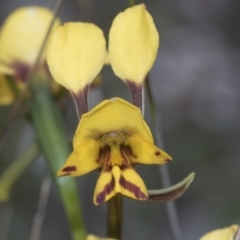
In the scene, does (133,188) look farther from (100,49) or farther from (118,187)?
(100,49)

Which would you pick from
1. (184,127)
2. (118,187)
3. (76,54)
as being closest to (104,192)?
(118,187)

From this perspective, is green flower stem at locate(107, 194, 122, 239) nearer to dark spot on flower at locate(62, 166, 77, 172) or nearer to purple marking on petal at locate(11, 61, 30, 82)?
dark spot on flower at locate(62, 166, 77, 172)

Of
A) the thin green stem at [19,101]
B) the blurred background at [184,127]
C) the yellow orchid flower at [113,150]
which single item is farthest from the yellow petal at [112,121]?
the blurred background at [184,127]

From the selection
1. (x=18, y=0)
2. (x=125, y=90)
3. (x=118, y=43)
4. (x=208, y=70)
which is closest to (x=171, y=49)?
(x=208, y=70)

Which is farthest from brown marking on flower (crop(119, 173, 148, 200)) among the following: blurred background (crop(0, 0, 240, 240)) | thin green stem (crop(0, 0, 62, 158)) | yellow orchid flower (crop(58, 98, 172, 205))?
blurred background (crop(0, 0, 240, 240))

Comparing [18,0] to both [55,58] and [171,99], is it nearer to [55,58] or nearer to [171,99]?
[171,99]
